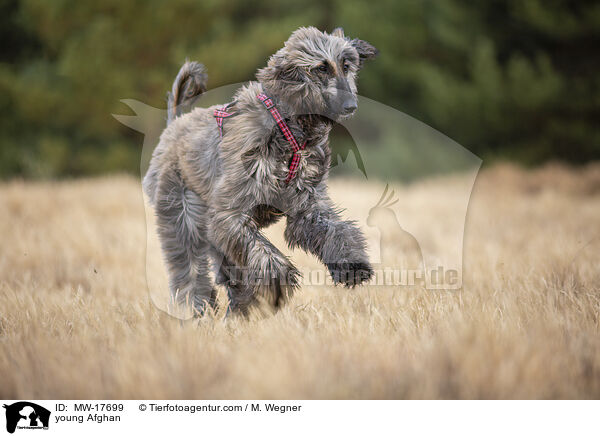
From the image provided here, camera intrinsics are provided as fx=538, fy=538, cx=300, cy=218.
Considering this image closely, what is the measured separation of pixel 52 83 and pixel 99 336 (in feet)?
27.5

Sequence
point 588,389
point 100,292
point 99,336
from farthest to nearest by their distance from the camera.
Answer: point 100,292, point 99,336, point 588,389

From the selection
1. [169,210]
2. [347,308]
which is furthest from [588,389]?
[169,210]

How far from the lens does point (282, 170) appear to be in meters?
2.67

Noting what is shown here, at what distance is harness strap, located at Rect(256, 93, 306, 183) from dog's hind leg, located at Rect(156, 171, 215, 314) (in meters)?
0.68

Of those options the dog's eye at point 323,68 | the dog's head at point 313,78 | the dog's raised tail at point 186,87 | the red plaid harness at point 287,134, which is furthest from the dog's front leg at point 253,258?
the dog's raised tail at point 186,87

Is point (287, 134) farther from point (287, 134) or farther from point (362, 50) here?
point (362, 50)

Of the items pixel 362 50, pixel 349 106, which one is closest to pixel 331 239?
pixel 349 106

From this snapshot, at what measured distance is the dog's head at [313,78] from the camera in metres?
2.61

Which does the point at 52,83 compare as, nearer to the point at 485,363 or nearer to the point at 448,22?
the point at 448,22

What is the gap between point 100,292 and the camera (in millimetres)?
3457

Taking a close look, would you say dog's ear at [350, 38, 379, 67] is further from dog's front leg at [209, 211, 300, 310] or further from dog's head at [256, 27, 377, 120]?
dog's front leg at [209, 211, 300, 310]

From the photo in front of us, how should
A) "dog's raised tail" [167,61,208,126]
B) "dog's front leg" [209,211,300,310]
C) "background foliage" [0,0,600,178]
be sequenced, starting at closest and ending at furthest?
"dog's front leg" [209,211,300,310], "dog's raised tail" [167,61,208,126], "background foliage" [0,0,600,178]
